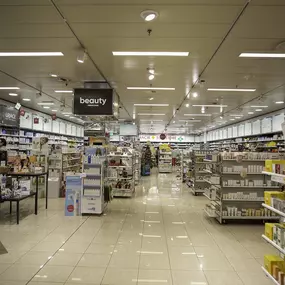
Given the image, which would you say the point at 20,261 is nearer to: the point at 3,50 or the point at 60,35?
the point at 60,35

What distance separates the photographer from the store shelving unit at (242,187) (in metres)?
5.99

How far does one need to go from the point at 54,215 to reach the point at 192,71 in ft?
16.6

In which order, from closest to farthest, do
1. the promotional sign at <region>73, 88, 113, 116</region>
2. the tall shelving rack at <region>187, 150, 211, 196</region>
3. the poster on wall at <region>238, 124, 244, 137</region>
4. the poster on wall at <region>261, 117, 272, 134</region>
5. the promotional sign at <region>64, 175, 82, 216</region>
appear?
the promotional sign at <region>64, 175, 82, 216</region> → the promotional sign at <region>73, 88, 113, 116</region> → the tall shelving rack at <region>187, 150, 211, 196</region> → the poster on wall at <region>261, 117, 272, 134</region> → the poster on wall at <region>238, 124, 244, 137</region>

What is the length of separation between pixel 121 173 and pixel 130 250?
5357 mm

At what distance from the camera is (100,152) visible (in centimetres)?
692

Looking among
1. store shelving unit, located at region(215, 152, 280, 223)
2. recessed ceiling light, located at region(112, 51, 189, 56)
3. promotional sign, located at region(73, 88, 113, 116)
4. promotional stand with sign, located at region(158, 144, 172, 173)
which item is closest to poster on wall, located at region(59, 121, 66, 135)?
promotional stand with sign, located at region(158, 144, 172, 173)

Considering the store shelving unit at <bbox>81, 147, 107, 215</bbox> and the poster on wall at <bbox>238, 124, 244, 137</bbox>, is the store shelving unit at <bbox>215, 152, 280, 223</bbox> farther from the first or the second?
the poster on wall at <bbox>238, 124, 244, 137</bbox>

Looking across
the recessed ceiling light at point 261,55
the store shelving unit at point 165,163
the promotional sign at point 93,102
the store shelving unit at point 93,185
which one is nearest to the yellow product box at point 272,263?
the recessed ceiling light at point 261,55

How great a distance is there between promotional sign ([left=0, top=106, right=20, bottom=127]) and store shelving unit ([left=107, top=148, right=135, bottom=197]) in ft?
15.9

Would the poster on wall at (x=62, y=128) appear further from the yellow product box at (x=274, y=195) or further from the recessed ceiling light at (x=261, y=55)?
the yellow product box at (x=274, y=195)

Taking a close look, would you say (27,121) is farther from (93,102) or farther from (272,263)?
(272,263)

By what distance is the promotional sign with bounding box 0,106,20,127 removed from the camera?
1046cm

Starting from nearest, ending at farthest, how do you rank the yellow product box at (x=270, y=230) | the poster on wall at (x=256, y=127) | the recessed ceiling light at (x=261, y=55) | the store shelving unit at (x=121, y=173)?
the yellow product box at (x=270, y=230) < the recessed ceiling light at (x=261, y=55) < the store shelving unit at (x=121, y=173) < the poster on wall at (x=256, y=127)

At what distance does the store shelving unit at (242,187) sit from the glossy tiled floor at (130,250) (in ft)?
1.04
